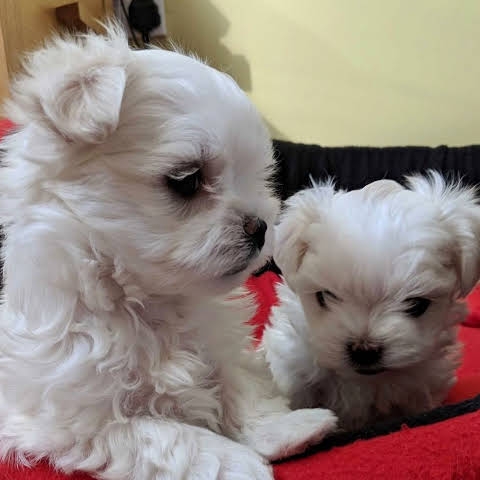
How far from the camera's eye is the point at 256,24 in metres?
3.02

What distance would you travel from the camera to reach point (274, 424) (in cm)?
109

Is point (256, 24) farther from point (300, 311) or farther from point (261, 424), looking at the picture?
point (261, 424)

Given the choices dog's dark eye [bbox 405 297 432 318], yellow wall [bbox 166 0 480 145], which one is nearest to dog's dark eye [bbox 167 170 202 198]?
dog's dark eye [bbox 405 297 432 318]

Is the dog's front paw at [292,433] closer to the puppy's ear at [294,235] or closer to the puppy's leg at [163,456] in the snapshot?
the puppy's leg at [163,456]

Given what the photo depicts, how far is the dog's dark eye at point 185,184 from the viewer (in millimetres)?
954

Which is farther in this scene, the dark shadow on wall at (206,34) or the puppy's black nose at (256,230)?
the dark shadow on wall at (206,34)

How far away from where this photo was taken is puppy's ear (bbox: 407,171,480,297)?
1.40 metres

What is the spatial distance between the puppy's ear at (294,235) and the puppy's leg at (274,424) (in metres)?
0.31

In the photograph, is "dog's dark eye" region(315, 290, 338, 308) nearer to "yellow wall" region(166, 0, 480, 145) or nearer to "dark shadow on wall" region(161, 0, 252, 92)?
"yellow wall" region(166, 0, 480, 145)

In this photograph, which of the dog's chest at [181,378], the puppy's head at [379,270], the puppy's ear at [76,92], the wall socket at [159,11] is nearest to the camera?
the puppy's ear at [76,92]

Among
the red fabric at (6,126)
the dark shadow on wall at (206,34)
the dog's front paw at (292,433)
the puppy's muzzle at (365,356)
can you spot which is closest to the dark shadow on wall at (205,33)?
the dark shadow on wall at (206,34)

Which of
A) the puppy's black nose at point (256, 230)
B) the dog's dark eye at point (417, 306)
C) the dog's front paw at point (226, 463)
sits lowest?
the dog's front paw at point (226, 463)

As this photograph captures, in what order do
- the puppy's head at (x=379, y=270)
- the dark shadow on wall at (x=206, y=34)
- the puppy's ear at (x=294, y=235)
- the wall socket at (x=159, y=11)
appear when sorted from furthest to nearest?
the dark shadow on wall at (x=206, y=34)
the wall socket at (x=159, y=11)
the puppy's ear at (x=294, y=235)
the puppy's head at (x=379, y=270)

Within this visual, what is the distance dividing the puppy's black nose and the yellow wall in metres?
2.08
